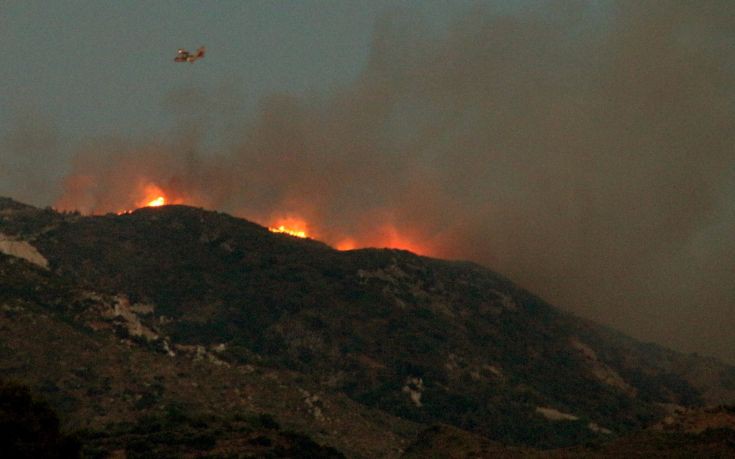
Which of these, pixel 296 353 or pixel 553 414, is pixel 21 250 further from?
pixel 553 414

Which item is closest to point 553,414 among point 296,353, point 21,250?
point 296,353

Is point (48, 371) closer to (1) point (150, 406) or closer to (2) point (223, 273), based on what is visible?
(1) point (150, 406)

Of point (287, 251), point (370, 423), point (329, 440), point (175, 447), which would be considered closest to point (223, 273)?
point (287, 251)

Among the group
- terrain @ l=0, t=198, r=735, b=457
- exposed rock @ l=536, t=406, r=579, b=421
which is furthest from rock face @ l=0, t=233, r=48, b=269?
exposed rock @ l=536, t=406, r=579, b=421

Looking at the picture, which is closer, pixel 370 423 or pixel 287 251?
pixel 370 423

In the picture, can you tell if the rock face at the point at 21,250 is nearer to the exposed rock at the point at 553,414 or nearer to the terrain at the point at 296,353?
the terrain at the point at 296,353

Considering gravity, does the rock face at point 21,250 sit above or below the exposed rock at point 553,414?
above

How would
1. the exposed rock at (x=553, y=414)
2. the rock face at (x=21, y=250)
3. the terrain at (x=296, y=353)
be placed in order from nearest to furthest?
the terrain at (x=296, y=353)
the exposed rock at (x=553, y=414)
the rock face at (x=21, y=250)

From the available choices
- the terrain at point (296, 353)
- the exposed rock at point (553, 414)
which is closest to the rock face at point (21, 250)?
the terrain at point (296, 353)
